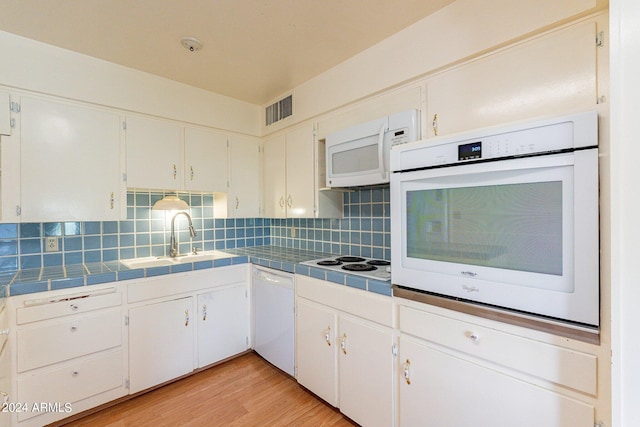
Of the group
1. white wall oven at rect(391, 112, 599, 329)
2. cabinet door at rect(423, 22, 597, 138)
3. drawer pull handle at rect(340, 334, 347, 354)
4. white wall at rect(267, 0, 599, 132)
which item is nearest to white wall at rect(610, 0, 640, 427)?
white wall oven at rect(391, 112, 599, 329)

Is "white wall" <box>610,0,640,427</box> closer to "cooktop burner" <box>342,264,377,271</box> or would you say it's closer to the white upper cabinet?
"cooktop burner" <box>342,264,377,271</box>

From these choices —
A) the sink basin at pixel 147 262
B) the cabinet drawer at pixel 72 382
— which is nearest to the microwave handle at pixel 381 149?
the sink basin at pixel 147 262

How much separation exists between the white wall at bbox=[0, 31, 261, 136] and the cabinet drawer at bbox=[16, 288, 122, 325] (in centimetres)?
135

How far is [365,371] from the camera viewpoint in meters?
1.59

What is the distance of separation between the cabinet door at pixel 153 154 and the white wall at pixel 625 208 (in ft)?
8.51

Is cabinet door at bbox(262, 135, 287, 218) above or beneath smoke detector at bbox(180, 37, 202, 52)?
beneath

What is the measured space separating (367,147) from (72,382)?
2.38 m

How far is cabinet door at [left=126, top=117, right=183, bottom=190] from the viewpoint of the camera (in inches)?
86.1

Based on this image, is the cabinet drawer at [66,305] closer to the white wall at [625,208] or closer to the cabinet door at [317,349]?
the cabinet door at [317,349]

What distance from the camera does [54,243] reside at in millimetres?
2082

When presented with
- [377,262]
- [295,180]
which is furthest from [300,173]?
→ [377,262]

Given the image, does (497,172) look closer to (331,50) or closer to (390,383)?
(390,383)

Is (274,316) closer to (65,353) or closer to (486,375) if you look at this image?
(65,353)

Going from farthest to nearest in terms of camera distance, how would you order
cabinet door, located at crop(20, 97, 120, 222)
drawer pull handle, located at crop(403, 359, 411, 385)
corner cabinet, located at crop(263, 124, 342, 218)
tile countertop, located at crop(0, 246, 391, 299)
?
corner cabinet, located at crop(263, 124, 342, 218) < cabinet door, located at crop(20, 97, 120, 222) < tile countertop, located at crop(0, 246, 391, 299) < drawer pull handle, located at crop(403, 359, 411, 385)
